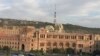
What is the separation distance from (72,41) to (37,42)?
1057cm

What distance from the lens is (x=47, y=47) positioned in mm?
107312

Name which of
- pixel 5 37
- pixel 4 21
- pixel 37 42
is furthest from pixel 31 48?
pixel 4 21

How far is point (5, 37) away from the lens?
366 feet

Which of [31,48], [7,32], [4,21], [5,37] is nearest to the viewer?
[31,48]

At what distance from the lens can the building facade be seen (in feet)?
347

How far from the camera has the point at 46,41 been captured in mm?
107312

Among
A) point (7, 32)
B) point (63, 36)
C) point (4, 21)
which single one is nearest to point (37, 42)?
point (63, 36)

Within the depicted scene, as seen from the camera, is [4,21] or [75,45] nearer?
[75,45]

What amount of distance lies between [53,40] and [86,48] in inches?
395

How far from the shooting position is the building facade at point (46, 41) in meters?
106

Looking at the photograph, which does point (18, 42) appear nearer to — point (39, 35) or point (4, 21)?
point (39, 35)

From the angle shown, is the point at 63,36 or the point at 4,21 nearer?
the point at 63,36

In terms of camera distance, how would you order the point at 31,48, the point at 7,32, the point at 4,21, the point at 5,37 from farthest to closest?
the point at 4,21 → the point at 7,32 → the point at 5,37 → the point at 31,48

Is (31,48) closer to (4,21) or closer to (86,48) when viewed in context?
(86,48)
